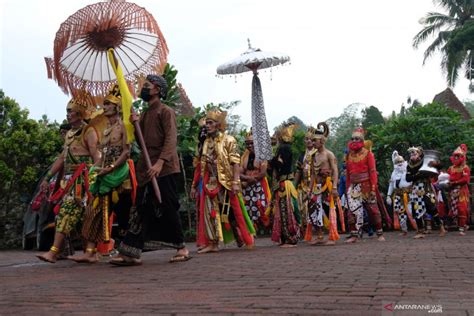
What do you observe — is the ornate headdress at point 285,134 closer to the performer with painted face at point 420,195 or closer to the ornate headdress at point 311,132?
the ornate headdress at point 311,132

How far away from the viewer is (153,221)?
667 centimetres

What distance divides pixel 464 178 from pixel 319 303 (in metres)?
10.3

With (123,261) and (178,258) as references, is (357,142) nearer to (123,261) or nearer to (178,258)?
(178,258)

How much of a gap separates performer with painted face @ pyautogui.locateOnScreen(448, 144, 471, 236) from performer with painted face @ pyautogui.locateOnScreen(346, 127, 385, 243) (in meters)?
2.96

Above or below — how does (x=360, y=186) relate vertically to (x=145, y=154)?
below

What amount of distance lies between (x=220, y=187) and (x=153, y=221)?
93.8 inches

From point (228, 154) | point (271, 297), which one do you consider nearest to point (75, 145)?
point (228, 154)

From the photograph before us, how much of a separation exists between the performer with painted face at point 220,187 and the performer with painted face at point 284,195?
1044 millimetres

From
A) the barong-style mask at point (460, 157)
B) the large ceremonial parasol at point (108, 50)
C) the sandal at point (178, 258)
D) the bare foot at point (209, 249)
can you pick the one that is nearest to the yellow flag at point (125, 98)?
the large ceremonial parasol at point (108, 50)

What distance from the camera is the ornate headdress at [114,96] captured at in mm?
7172

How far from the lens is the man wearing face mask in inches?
251

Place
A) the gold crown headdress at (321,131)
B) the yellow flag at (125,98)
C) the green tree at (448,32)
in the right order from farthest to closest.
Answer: the green tree at (448,32)
the gold crown headdress at (321,131)
the yellow flag at (125,98)

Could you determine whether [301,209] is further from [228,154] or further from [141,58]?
[141,58]

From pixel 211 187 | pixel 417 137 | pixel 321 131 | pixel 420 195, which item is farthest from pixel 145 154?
pixel 417 137
